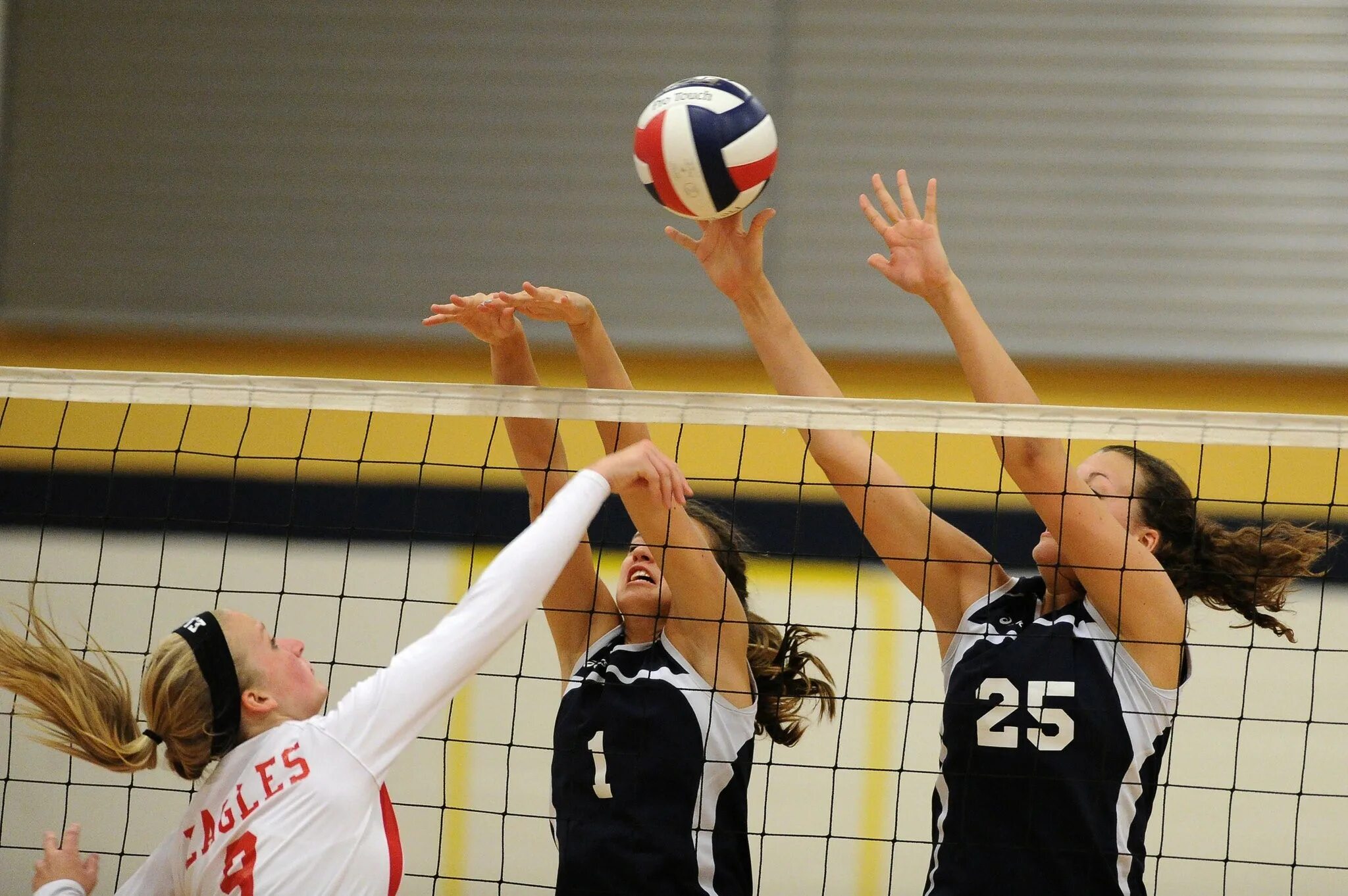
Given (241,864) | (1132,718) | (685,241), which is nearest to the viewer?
(241,864)

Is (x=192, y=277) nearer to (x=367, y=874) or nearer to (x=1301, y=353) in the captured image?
(x=367, y=874)

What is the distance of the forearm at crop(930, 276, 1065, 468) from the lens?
2.76 metres

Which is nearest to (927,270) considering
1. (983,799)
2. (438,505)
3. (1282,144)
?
(983,799)

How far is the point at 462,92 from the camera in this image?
18.7ft

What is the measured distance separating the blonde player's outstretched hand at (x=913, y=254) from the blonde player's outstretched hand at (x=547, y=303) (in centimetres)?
66

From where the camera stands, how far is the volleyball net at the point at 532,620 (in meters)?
4.68

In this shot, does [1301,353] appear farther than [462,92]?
No

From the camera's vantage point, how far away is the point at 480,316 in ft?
9.44

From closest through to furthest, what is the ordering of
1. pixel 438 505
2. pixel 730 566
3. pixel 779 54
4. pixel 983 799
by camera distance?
pixel 983 799, pixel 730 566, pixel 438 505, pixel 779 54

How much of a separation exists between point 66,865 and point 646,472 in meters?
1.29

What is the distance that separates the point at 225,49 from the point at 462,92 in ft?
3.63

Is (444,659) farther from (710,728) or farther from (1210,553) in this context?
(1210,553)

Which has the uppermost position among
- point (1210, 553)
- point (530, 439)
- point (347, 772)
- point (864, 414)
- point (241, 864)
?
point (864, 414)

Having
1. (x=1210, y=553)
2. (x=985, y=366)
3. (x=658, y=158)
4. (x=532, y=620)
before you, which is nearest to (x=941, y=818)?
(x=1210, y=553)
